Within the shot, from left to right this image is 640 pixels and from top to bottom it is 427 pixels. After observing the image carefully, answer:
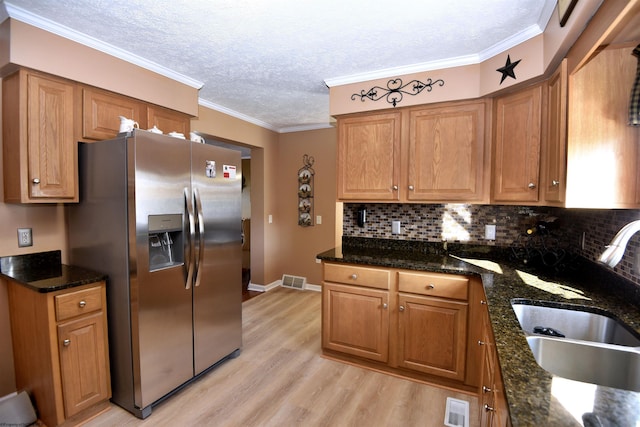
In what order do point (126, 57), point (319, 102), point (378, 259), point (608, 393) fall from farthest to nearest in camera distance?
point (319, 102), point (378, 259), point (126, 57), point (608, 393)

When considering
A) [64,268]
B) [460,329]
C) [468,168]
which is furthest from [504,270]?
[64,268]

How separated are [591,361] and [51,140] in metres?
2.97

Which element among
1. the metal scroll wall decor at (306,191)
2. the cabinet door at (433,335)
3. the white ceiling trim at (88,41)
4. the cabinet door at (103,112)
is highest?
the white ceiling trim at (88,41)

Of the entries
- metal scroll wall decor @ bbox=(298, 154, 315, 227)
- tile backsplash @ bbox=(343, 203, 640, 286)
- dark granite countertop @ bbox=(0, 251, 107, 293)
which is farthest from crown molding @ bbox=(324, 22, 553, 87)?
dark granite countertop @ bbox=(0, 251, 107, 293)

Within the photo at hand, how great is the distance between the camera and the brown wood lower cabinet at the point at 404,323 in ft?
6.97

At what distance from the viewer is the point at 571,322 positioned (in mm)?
1424

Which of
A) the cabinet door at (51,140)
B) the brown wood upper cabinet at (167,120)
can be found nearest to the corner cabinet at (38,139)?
the cabinet door at (51,140)

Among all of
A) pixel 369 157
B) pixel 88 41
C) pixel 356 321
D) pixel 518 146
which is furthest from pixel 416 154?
pixel 88 41

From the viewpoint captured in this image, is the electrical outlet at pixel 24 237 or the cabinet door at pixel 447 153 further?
the cabinet door at pixel 447 153

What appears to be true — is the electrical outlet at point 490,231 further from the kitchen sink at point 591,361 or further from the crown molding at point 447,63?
the kitchen sink at point 591,361

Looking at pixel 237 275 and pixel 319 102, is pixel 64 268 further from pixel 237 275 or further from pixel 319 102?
pixel 319 102

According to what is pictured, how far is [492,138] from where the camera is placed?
7.39 ft

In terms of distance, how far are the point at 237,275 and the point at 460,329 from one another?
1.76 meters

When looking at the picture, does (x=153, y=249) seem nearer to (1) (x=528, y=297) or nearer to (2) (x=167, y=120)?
(2) (x=167, y=120)
